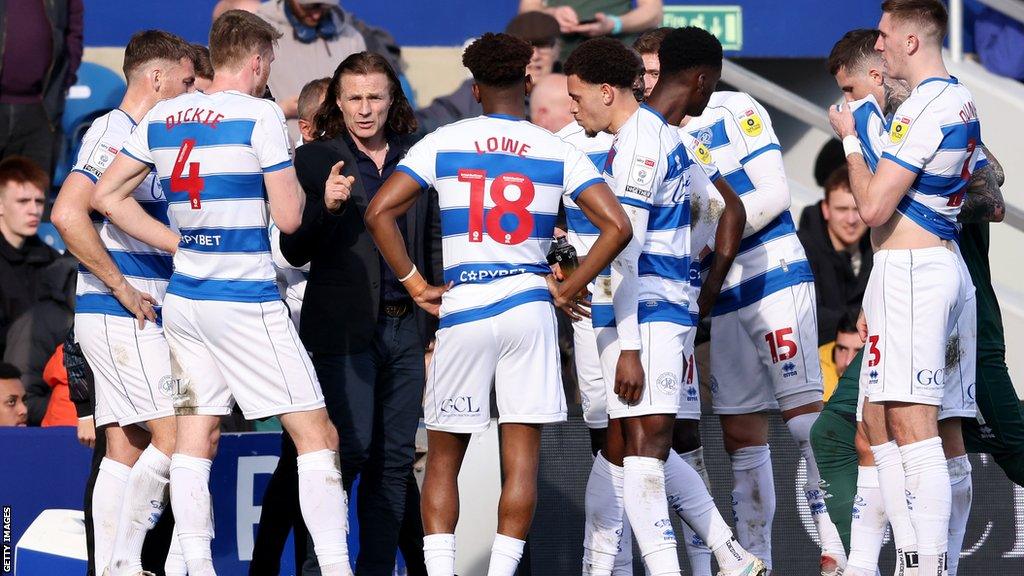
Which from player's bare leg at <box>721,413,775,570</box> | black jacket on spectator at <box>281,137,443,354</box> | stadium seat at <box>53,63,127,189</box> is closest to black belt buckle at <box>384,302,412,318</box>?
black jacket on spectator at <box>281,137,443,354</box>

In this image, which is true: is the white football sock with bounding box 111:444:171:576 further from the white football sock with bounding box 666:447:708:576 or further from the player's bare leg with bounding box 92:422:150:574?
the white football sock with bounding box 666:447:708:576

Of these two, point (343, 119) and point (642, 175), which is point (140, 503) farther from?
point (642, 175)

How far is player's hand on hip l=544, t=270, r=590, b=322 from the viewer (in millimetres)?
5891

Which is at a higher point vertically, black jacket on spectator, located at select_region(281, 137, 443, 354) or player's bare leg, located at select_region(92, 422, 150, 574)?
black jacket on spectator, located at select_region(281, 137, 443, 354)

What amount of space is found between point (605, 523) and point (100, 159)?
2.65 meters

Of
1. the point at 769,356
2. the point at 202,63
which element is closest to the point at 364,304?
the point at 202,63

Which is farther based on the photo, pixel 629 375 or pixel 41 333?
pixel 41 333

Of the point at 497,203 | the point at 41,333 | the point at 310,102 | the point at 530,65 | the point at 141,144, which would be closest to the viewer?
the point at 497,203

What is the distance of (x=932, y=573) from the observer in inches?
231

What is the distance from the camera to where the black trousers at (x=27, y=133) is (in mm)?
9695

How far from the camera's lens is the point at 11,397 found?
815 centimetres

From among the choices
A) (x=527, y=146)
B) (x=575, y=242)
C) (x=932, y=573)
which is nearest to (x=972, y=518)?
(x=932, y=573)

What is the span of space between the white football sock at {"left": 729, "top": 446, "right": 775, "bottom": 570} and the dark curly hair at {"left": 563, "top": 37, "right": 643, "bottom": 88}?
1.91 metres

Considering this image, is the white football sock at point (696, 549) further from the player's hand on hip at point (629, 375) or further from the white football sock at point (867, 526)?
the player's hand on hip at point (629, 375)
